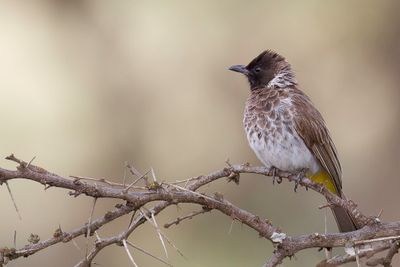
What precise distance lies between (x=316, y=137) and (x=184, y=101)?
2.65 metres

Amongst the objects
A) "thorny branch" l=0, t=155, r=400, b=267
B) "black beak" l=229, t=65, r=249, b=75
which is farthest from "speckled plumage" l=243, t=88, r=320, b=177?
"thorny branch" l=0, t=155, r=400, b=267

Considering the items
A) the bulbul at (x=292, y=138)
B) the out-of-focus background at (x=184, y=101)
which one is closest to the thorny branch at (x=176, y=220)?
A: the bulbul at (x=292, y=138)

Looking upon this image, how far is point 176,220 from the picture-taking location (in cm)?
266

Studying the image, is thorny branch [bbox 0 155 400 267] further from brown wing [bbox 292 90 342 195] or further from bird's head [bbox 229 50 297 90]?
bird's head [bbox 229 50 297 90]

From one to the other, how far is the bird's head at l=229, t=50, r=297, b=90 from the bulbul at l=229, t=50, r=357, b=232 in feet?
0.56

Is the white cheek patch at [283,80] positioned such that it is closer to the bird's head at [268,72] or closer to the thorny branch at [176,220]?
the bird's head at [268,72]

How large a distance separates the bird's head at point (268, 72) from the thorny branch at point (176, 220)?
4.85 ft

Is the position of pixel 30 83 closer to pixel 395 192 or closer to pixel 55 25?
pixel 55 25

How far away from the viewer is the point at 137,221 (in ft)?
8.47

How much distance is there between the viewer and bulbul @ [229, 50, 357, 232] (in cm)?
405

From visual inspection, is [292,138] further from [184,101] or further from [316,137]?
[184,101]

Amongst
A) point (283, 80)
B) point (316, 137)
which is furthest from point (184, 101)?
point (316, 137)

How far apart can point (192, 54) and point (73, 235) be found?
4540mm

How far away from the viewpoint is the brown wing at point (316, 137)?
4047 millimetres
